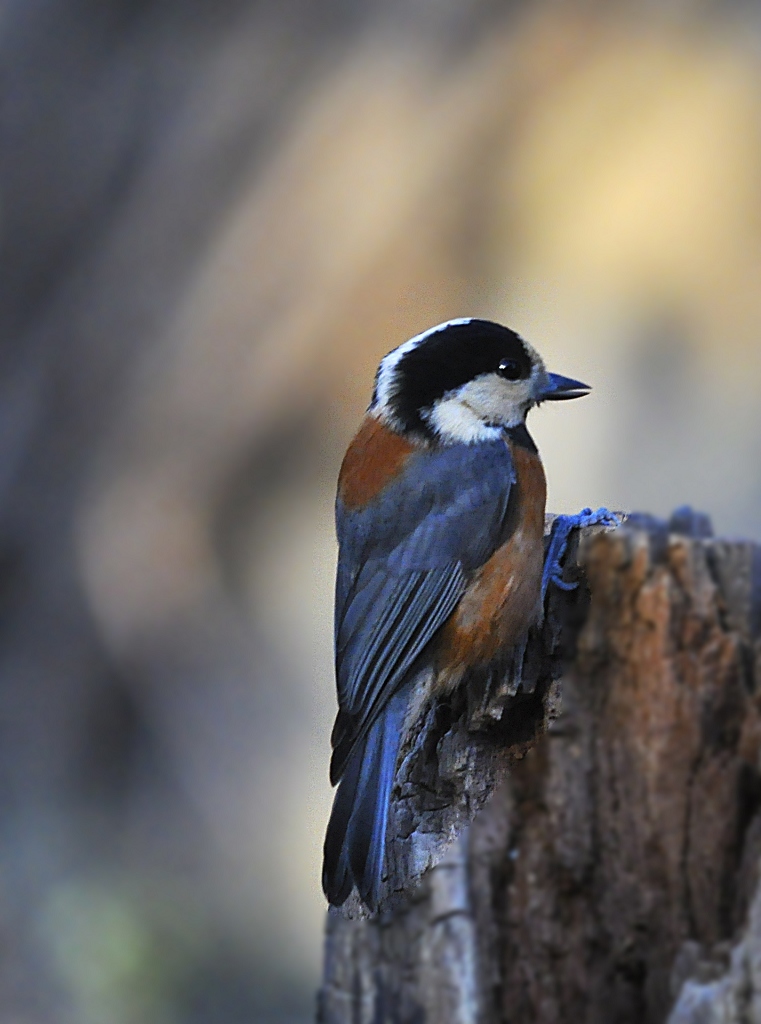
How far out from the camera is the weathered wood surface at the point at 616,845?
3.76ft

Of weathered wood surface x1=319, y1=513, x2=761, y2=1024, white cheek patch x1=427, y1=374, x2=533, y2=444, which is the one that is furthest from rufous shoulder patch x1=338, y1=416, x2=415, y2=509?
weathered wood surface x1=319, y1=513, x2=761, y2=1024

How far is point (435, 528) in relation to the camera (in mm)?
3068

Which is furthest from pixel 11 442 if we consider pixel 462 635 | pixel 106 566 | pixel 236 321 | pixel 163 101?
pixel 462 635

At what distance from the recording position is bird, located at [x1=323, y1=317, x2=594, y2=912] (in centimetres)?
287

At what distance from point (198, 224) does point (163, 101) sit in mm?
433

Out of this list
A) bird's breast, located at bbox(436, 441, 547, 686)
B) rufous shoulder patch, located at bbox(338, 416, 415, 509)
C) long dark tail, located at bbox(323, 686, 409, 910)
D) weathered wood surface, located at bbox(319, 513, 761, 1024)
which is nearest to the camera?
weathered wood surface, located at bbox(319, 513, 761, 1024)

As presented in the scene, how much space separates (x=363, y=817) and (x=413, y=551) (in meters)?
0.76

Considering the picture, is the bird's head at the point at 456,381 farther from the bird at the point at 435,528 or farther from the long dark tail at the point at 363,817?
the long dark tail at the point at 363,817

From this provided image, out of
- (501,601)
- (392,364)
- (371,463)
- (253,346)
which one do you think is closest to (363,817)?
(501,601)

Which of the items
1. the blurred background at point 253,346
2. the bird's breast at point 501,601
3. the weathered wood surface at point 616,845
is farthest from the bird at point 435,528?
the weathered wood surface at point 616,845

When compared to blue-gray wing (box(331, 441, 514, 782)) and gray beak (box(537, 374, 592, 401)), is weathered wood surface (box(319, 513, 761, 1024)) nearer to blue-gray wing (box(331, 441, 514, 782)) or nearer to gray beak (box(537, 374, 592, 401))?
blue-gray wing (box(331, 441, 514, 782))

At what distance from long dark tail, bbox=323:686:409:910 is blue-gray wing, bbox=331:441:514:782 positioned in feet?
0.54

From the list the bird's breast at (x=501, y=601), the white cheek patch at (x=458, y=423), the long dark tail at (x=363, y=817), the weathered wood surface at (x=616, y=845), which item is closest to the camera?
the weathered wood surface at (x=616, y=845)

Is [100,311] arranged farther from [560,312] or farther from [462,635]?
[462,635]
